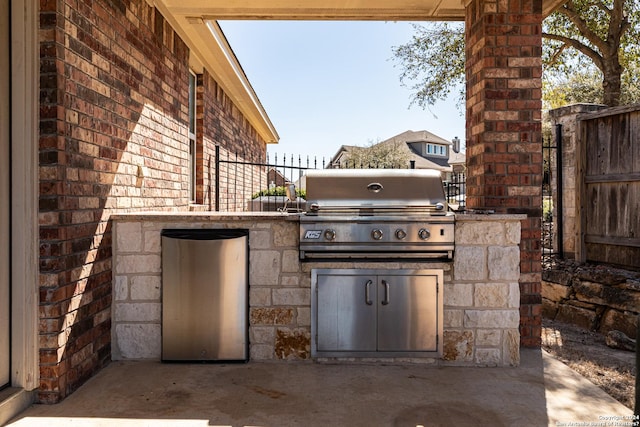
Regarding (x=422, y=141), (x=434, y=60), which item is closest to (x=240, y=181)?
(x=434, y=60)

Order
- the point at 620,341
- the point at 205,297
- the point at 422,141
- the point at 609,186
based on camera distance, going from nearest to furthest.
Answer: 1. the point at 205,297
2. the point at 620,341
3. the point at 609,186
4. the point at 422,141

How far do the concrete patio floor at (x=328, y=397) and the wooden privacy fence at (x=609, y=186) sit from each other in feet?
7.16

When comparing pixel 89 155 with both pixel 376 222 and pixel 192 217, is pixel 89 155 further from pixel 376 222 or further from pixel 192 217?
pixel 376 222

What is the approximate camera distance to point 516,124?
13.2ft

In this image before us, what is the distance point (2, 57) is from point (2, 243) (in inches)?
41.9

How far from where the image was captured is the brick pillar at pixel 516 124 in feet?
13.1

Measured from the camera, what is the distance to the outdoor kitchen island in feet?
11.8

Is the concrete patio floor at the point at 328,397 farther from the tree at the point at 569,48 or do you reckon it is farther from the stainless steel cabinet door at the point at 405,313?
the tree at the point at 569,48

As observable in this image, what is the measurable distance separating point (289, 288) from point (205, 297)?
2.05ft

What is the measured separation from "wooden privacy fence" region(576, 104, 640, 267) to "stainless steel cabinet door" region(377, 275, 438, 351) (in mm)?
2746

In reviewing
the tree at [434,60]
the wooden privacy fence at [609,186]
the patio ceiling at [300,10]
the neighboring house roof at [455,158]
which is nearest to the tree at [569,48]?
the tree at [434,60]

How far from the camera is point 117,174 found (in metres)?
3.70

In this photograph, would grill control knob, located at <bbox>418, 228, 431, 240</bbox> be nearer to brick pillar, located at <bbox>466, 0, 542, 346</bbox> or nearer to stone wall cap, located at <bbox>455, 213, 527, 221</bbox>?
stone wall cap, located at <bbox>455, 213, 527, 221</bbox>

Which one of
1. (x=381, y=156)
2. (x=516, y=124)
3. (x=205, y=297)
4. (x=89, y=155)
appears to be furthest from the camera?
(x=381, y=156)
